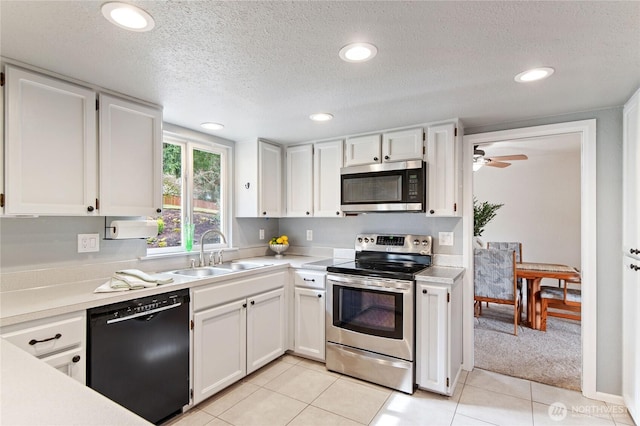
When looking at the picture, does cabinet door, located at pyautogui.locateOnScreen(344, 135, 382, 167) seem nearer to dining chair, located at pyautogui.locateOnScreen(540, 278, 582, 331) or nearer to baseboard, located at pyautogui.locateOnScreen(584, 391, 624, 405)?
baseboard, located at pyautogui.locateOnScreen(584, 391, 624, 405)

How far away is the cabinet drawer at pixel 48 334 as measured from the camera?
146 centimetres

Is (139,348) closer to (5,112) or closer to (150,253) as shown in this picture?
(150,253)

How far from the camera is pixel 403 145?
114 inches

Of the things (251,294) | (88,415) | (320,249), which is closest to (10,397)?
(88,415)

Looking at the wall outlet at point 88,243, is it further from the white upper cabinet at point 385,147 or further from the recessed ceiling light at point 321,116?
the white upper cabinet at point 385,147

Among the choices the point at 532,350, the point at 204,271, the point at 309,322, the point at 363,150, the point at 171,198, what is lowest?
the point at 532,350

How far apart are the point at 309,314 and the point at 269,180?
4.64ft

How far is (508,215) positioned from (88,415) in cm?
600

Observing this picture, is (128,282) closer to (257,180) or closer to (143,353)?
(143,353)

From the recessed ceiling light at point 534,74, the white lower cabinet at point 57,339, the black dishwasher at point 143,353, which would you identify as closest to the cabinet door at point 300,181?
the black dishwasher at point 143,353

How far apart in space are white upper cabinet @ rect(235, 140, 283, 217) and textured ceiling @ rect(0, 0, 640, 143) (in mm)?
894

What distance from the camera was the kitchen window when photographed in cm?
287

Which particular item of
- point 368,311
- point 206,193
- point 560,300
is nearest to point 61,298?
point 206,193

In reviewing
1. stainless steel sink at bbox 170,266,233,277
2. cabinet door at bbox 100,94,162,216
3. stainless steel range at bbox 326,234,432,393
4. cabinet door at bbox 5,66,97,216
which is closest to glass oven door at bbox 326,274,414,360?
stainless steel range at bbox 326,234,432,393
